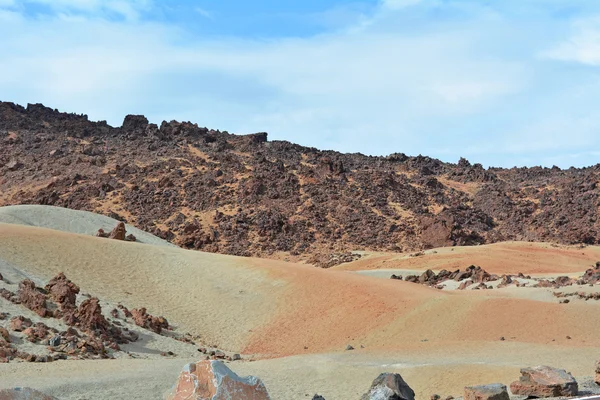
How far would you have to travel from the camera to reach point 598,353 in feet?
60.7

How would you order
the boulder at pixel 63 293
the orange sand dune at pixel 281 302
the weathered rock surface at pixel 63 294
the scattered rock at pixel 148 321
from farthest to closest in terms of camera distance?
the scattered rock at pixel 148 321 → the orange sand dune at pixel 281 302 → the boulder at pixel 63 293 → the weathered rock surface at pixel 63 294

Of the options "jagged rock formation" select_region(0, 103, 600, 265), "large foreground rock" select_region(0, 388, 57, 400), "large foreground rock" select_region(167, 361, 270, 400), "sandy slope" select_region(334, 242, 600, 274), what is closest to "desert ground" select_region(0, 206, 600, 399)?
"large foreground rock" select_region(167, 361, 270, 400)

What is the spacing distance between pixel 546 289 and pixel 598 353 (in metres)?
11.0

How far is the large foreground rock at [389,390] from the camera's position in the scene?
1259 centimetres

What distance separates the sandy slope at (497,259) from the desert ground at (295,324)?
12.8 m

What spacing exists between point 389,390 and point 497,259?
32314 mm

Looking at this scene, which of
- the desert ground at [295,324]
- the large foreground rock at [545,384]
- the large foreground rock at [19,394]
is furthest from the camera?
the desert ground at [295,324]

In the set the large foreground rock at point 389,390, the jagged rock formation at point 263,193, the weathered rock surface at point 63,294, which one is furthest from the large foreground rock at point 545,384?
the jagged rock formation at point 263,193

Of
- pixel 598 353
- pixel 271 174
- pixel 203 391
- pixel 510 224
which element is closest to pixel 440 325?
pixel 598 353

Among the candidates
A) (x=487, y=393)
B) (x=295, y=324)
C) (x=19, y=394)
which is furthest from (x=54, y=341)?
(x=487, y=393)

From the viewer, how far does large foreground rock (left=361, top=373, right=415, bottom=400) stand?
12.6 meters

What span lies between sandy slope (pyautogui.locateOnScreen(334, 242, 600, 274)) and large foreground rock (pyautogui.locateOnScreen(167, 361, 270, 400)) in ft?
105

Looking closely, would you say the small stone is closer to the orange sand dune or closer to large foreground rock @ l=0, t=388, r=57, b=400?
the orange sand dune

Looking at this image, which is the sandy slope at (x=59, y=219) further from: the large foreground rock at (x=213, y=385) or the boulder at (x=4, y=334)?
the large foreground rock at (x=213, y=385)
